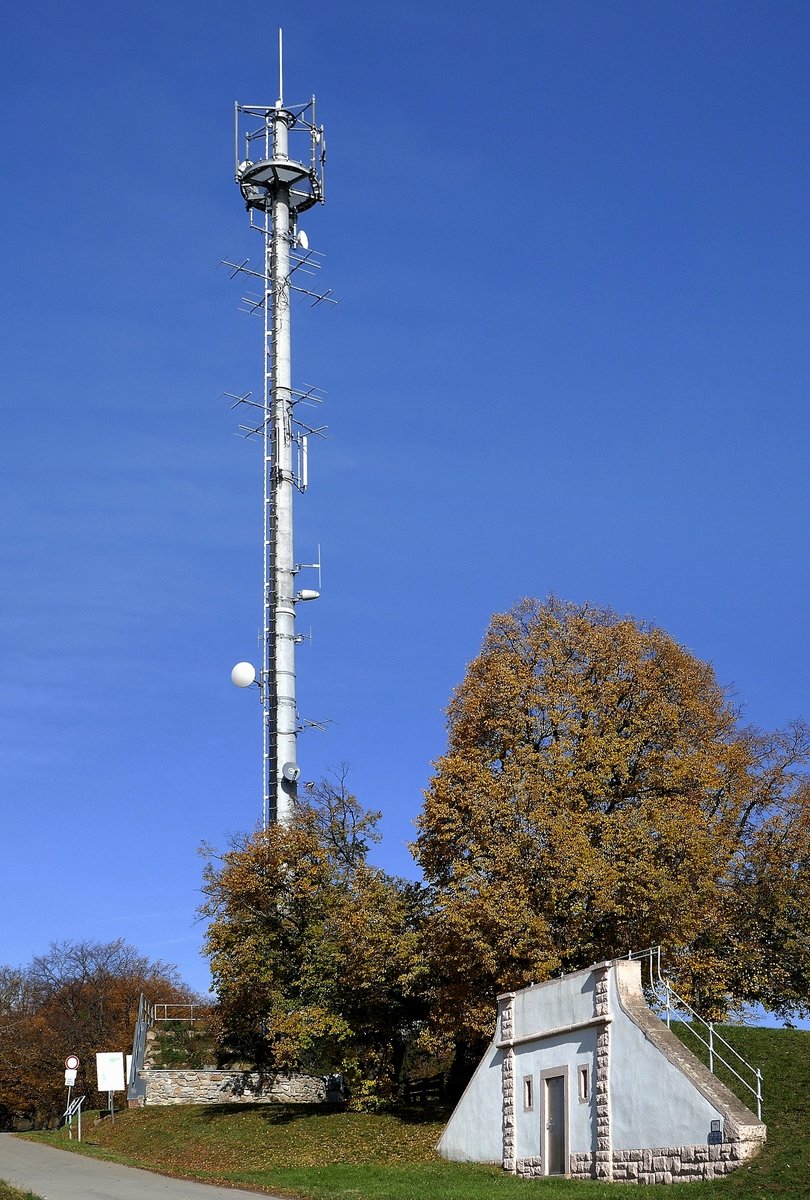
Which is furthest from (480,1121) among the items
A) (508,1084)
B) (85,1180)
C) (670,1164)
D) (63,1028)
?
(63,1028)

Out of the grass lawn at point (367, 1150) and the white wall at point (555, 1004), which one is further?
the white wall at point (555, 1004)

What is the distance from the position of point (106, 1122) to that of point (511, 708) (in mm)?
17092

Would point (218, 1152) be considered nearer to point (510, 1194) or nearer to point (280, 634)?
point (510, 1194)

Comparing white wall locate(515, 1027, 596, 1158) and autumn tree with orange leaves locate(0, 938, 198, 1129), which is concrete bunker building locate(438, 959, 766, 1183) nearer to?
white wall locate(515, 1027, 596, 1158)

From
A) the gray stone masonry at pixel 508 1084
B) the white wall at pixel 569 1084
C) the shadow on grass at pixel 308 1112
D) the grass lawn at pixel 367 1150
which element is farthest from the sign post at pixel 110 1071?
the white wall at pixel 569 1084

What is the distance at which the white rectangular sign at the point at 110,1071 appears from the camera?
32.3 metres

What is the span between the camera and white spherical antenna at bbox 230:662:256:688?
46.5m

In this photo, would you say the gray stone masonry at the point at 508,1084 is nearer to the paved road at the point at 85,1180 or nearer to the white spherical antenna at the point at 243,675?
the paved road at the point at 85,1180

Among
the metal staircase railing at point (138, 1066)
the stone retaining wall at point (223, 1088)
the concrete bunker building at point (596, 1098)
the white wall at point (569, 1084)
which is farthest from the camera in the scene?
the metal staircase railing at point (138, 1066)

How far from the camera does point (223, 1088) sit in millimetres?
38844

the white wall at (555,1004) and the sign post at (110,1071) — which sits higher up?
the white wall at (555,1004)

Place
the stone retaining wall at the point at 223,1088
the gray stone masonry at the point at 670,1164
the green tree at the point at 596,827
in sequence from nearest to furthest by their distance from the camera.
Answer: the gray stone masonry at the point at 670,1164 < the green tree at the point at 596,827 < the stone retaining wall at the point at 223,1088

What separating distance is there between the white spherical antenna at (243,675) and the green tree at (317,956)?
25.5ft

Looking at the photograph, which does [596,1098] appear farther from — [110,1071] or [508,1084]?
[110,1071]
